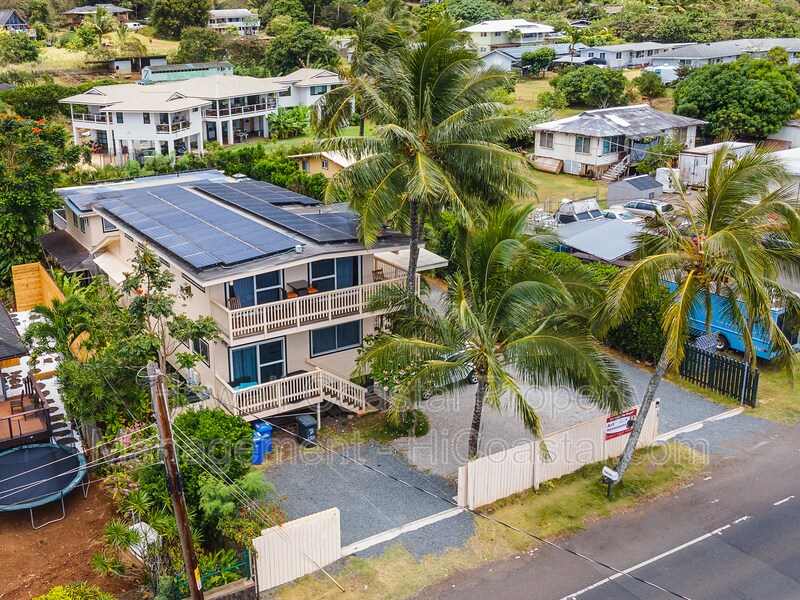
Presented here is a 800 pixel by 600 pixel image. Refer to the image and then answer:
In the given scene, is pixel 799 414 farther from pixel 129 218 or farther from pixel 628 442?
pixel 129 218

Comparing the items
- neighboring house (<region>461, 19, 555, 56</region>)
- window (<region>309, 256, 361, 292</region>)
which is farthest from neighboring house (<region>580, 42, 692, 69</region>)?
window (<region>309, 256, 361, 292</region>)

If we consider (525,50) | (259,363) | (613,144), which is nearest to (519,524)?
(259,363)

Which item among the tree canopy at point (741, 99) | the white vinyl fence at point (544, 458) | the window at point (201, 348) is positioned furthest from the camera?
the tree canopy at point (741, 99)

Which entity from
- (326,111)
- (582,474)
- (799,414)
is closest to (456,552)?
(582,474)

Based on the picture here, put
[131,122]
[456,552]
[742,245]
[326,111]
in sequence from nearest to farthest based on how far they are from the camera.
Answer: [742,245], [456,552], [326,111], [131,122]

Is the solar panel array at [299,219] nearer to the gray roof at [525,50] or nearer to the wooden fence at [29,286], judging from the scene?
the wooden fence at [29,286]

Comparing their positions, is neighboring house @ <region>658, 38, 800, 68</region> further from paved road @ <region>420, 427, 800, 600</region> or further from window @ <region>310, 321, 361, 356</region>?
paved road @ <region>420, 427, 800, 600</region>

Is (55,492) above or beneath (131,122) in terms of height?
beneath

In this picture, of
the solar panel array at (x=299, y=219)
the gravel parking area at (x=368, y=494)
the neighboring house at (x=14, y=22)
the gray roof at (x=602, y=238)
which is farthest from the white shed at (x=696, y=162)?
the neighboring house at (x=14, y=22)
